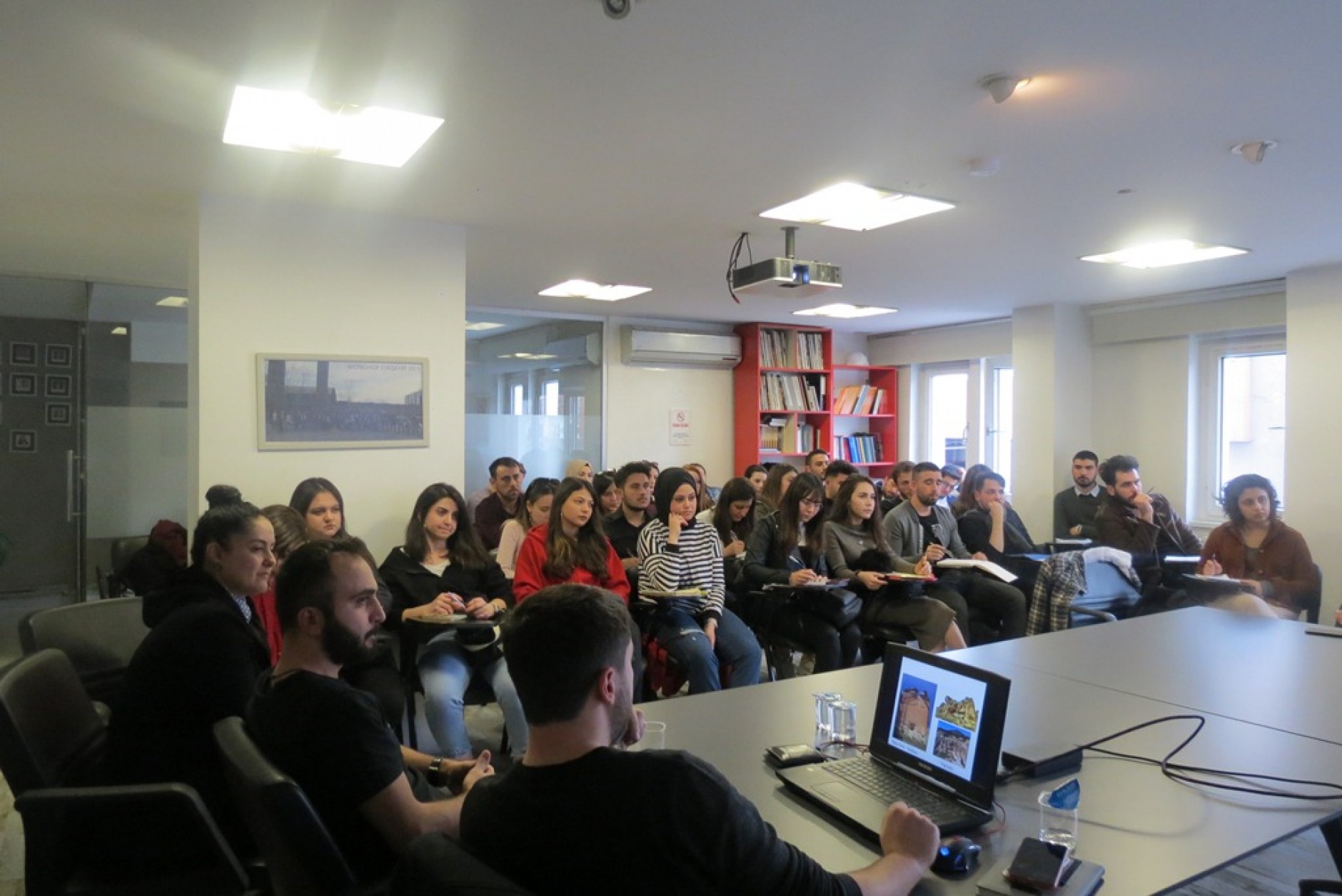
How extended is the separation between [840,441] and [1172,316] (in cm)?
348

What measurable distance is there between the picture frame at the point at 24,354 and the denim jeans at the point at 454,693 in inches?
186

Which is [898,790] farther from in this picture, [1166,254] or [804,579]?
[1166,254]

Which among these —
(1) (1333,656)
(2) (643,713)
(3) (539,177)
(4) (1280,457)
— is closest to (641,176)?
(3) (539,177)

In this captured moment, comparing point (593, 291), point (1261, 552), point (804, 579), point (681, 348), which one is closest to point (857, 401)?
point (681, 348)

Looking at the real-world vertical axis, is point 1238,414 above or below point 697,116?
below

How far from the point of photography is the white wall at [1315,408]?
6.00 meters

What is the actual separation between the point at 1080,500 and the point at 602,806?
7.05 meters

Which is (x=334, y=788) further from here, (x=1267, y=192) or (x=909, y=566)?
(x=1267, y=192)

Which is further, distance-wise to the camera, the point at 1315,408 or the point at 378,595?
the point at 1315,408

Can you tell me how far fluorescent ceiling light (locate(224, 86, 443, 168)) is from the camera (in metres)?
3.10

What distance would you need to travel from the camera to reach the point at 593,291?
23.1 feet

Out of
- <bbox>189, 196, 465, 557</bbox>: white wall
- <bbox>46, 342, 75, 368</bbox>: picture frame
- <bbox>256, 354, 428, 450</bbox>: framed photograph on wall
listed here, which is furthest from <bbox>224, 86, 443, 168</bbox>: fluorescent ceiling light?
<bbox>46, 342, 75, 368</bbox>: picture frame

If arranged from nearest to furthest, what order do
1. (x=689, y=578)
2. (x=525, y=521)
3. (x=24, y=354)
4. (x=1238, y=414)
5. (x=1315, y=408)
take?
(x=689, y=578) < (x=525, y=521) < (x=1315, y=408) < (x=24, y=354) < (x=1238, y=414)

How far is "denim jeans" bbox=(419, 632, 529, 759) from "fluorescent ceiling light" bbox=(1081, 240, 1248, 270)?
448cm
